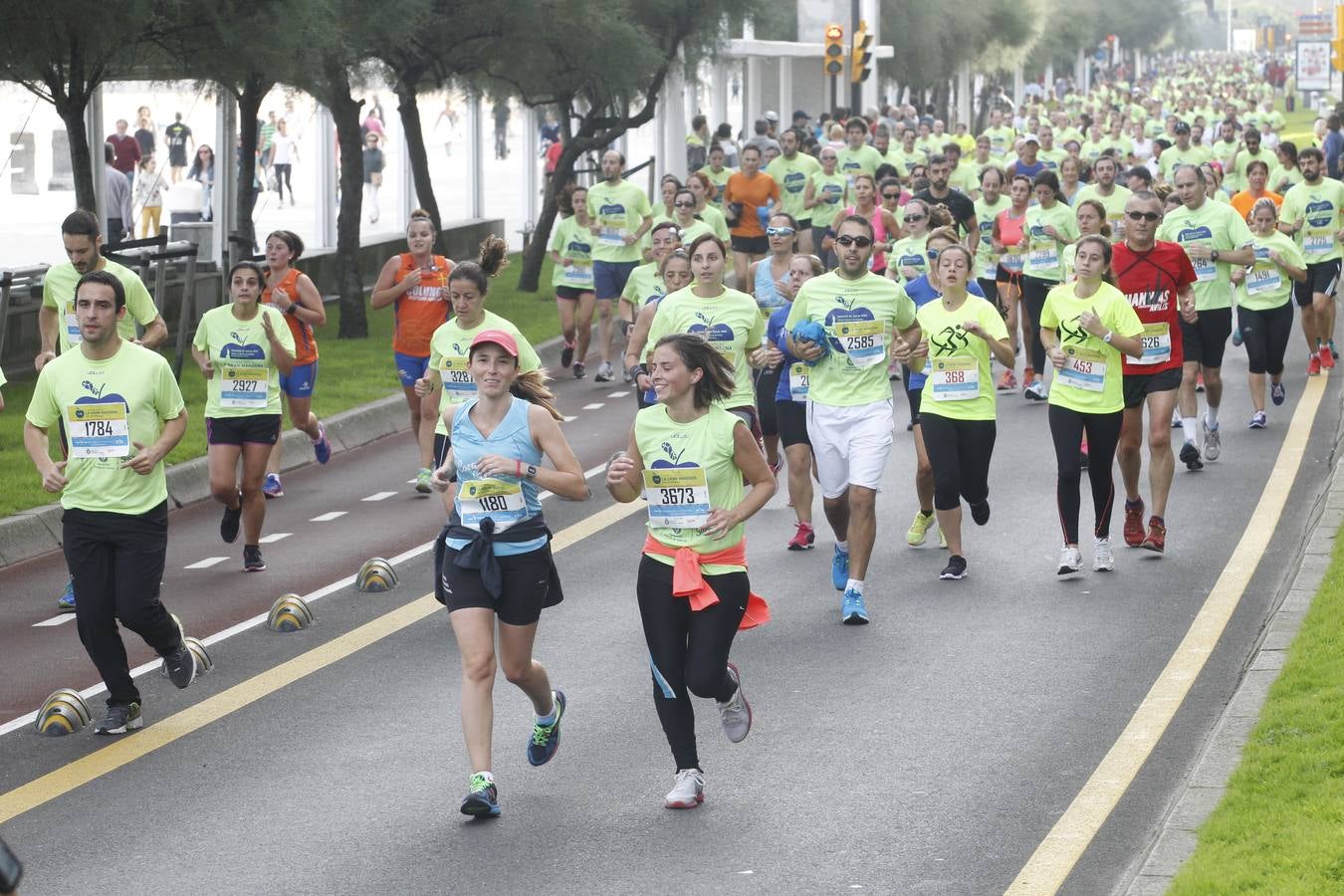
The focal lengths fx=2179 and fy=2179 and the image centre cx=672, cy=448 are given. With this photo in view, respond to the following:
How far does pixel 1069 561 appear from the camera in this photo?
38.0 feet

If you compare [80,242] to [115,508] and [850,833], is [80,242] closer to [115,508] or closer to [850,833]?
[115,508]

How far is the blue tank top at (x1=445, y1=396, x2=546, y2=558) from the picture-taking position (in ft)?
25.2

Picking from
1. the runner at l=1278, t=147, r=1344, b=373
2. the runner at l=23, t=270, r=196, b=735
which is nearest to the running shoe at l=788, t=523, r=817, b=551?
the runner at l=23, t=270, r=196, b=735

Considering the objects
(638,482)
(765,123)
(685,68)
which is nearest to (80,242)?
(638,482)

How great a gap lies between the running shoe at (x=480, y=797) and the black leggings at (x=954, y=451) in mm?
4429

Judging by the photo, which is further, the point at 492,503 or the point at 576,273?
the point at 576,273

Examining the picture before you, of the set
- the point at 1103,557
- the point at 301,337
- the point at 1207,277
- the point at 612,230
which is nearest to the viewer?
the point at 1103,557

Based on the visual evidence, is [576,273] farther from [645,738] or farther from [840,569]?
[645,738]

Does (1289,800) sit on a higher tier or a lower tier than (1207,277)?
lower

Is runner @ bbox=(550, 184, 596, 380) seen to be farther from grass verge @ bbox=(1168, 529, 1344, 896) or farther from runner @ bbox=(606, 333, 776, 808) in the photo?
runner @ bbox=(606, 333, 776, 808)

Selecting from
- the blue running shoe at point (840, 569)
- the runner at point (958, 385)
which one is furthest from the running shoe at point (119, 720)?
the runner at point (958, 385)

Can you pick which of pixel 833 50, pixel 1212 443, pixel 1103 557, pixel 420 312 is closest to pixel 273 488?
pixel 420 312

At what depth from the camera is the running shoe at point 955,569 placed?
1160cm

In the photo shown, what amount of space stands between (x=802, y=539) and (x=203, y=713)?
430cm
